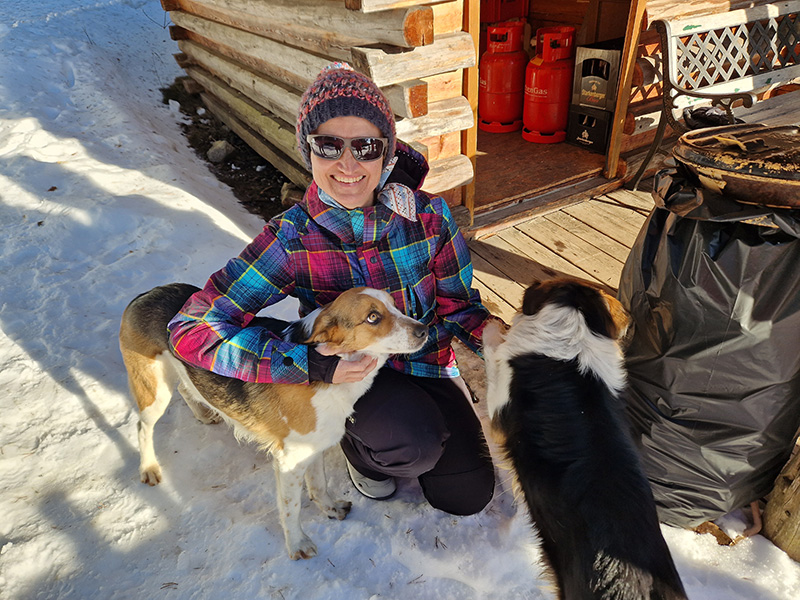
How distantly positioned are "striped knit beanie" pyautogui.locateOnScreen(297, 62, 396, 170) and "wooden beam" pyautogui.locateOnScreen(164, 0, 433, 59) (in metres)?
1.33

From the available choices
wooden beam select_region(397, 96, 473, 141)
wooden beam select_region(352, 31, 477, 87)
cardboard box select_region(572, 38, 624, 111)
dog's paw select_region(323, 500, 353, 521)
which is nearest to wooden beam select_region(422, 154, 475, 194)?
wooden beam select_region(397, 96, 473, 141)

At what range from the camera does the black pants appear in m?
2.17

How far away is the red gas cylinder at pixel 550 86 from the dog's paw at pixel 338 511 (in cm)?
514

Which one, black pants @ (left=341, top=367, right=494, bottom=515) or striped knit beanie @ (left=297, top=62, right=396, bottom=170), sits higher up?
striped knit beanie @ (left=297, top=62, right=396, bottom=170)

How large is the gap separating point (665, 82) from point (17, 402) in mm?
5745

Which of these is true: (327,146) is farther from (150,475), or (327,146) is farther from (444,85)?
(444,85)

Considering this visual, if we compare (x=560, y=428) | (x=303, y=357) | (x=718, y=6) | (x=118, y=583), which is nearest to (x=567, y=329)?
(x=560, y=428)

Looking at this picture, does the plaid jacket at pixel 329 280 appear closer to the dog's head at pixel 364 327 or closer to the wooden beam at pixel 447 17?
the dog's head at pixel 364 327

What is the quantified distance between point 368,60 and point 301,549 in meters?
3.04

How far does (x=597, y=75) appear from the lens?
516 centimetres

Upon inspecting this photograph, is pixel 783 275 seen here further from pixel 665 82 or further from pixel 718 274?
pixel 665 82

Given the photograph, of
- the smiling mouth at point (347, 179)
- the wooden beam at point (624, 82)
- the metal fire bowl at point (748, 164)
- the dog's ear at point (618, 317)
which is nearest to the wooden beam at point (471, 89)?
the wooden beam at point (624, 82)

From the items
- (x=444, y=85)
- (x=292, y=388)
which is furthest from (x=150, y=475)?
(x=444, y=85)

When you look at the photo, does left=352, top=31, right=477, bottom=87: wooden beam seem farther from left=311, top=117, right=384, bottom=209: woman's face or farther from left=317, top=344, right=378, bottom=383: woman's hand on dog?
left=317, top=344, right=378, bottom=383: woman's hand on dog
